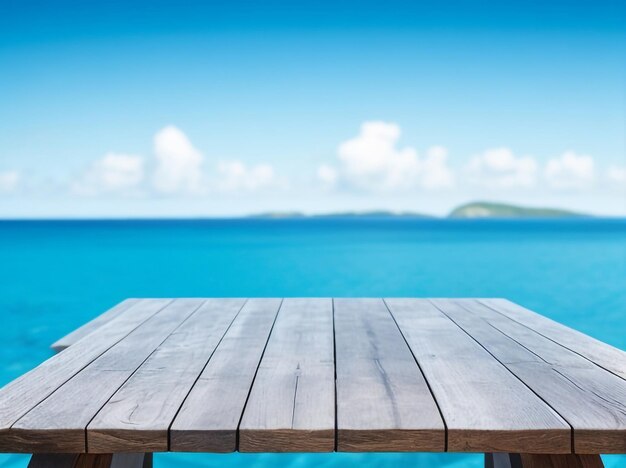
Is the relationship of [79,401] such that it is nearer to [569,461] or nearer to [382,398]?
[382,398]

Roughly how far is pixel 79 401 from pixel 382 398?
68cm

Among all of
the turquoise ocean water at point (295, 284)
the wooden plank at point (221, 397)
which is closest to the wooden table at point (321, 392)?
the wooden plank at point (221, 397)

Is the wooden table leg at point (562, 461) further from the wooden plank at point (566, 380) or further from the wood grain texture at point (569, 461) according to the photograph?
the wooden plank at point (566, 380)

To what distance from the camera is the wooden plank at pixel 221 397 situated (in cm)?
100

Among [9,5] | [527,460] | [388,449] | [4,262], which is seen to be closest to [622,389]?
[527,460]

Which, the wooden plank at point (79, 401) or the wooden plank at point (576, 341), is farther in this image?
the wooden plank at point (576, 341)

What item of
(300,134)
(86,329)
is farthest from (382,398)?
(300,134)

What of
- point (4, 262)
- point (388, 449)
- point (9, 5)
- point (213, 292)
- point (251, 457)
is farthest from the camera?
point (9, 5)

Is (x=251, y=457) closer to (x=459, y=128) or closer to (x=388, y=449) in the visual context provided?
(x=388, y=449)

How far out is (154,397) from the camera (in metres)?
1.16

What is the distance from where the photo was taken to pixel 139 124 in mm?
53594

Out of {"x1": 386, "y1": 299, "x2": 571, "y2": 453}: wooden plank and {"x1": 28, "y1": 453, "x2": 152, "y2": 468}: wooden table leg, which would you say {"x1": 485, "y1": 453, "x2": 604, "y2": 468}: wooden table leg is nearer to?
{"x1": 386, "y1": 299, "x2": 571, "y2": 453}: wooden plank

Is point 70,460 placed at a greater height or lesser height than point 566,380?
lesser

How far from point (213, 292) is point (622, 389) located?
8.91 m
